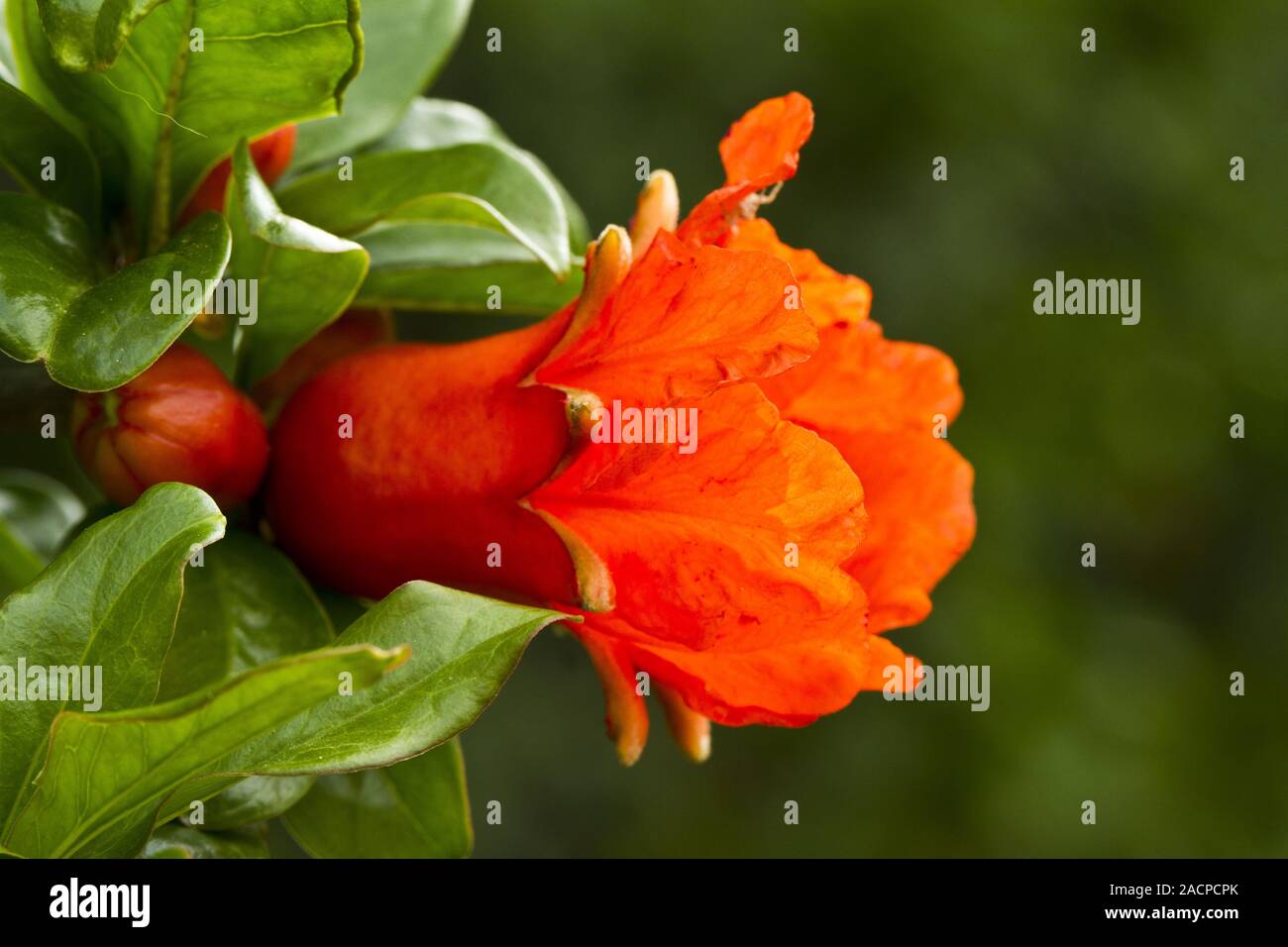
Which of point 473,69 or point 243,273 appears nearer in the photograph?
point 243,273

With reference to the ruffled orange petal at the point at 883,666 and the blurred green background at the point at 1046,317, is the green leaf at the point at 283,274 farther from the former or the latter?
the blurred green background at the point at 1046,317

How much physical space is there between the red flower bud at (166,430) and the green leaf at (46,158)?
0.06 m

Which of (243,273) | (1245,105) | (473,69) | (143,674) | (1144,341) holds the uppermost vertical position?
(473,69)

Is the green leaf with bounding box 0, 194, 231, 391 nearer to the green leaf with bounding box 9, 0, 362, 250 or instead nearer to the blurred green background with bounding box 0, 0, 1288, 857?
the green leaf with bounding box 9, 0, 362, 250

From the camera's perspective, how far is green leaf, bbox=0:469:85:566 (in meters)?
0.76

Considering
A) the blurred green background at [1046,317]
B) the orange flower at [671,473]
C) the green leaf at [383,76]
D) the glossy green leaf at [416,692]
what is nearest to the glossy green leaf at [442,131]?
the green leaf at [383,76]

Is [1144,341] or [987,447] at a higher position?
[1144,341]

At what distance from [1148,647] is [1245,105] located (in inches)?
27.7

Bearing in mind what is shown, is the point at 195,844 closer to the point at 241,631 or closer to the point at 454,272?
the point at 241,631

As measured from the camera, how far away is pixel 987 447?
1.85m

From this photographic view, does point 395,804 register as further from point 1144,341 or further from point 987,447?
point 1144,341

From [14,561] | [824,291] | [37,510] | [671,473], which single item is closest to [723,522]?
[671,473]

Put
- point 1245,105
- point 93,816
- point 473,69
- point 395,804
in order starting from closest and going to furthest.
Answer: point 93,816 < point 395,804 < point 1245,105 < point 473,69
